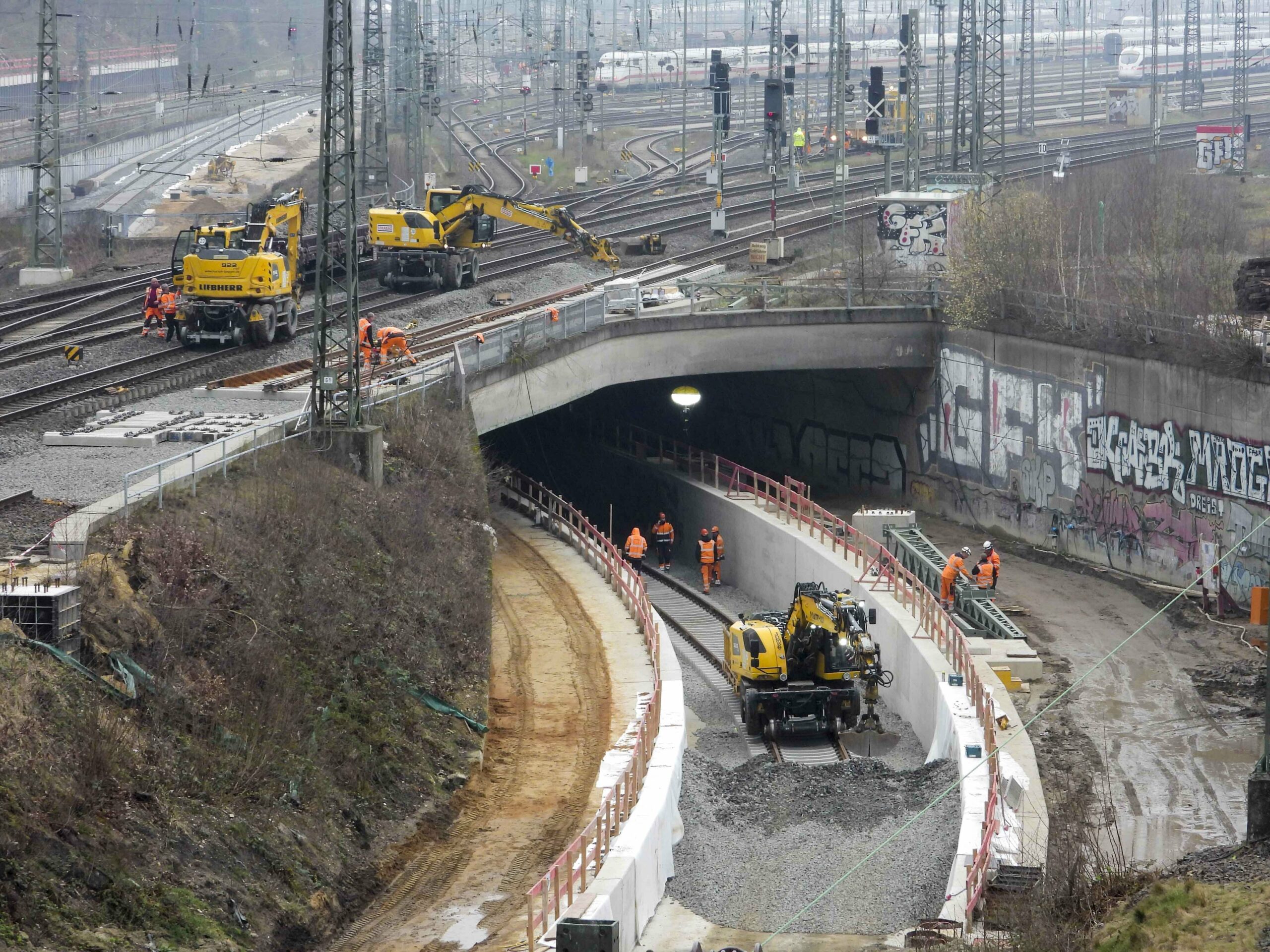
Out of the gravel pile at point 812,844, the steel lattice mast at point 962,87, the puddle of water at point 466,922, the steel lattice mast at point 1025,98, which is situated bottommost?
the gravel pile at point 812,844

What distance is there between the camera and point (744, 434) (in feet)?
177

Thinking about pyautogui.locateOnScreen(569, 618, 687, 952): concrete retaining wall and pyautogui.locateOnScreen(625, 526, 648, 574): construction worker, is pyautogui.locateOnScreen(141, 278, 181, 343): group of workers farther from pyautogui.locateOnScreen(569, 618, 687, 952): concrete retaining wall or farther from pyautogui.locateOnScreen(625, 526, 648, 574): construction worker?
pyautogui.locateOnScreen(569, 618, 687, 952): concrete retaining wall

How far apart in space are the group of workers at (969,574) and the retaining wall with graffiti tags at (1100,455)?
13.0ft

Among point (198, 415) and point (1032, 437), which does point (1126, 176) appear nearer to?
point (1032, 437)

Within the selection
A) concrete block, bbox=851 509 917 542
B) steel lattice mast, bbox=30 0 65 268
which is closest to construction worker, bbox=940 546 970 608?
concrete block, bbox=851 509 917 542

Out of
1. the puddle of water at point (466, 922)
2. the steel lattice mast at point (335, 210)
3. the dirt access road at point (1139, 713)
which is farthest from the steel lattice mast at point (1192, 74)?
the puddle of water at point (466, 922)

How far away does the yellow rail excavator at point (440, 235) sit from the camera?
47469 millimetres

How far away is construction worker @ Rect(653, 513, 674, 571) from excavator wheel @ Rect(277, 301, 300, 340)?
9.99 m

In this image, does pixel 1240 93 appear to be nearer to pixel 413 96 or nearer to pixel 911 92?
pixel 911 92

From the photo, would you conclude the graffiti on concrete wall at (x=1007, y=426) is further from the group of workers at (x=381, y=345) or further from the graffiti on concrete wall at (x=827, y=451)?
the group of workers at (x=381, y=345)

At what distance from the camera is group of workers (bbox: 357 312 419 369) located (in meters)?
36.9

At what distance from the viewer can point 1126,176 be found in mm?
65125

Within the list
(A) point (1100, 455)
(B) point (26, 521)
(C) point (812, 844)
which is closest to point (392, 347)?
(B) point (26, 521)

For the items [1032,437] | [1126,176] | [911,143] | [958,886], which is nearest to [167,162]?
[911,143]
